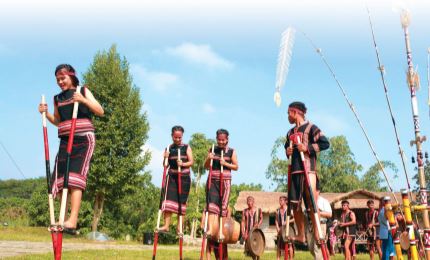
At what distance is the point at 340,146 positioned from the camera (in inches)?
2827

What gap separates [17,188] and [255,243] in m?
118

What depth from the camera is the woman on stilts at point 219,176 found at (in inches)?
432

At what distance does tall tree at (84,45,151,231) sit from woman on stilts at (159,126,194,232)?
27.6 m

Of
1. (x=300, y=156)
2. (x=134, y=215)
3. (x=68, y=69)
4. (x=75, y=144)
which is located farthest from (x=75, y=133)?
(x=134, y=215)

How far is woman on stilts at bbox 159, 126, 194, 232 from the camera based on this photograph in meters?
10.9

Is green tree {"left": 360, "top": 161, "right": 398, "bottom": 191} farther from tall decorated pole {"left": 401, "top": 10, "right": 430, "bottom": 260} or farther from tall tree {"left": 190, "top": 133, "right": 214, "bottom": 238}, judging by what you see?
tall decorated pole {"left": 401, "top": 10, "right": 430, "bottom": 260}

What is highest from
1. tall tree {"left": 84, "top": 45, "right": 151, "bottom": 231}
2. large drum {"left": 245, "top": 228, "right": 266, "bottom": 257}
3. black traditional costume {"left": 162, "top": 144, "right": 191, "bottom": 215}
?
tall tree {"left": 84, "top": 45, "right": 151, "bottom": 231}

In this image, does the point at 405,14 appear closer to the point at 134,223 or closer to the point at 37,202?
the point at 37,202

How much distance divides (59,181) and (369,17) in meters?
4.47

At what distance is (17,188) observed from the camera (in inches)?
4751

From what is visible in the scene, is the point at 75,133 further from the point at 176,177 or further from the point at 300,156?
the point at 176,177

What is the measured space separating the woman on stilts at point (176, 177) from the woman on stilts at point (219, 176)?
52cm

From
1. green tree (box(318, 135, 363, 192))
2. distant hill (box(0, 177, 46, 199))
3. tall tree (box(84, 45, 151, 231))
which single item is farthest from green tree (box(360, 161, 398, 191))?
distant hill (box(0, 177, 46, 199))

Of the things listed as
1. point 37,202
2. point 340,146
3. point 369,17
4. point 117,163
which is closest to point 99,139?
point 117,163
